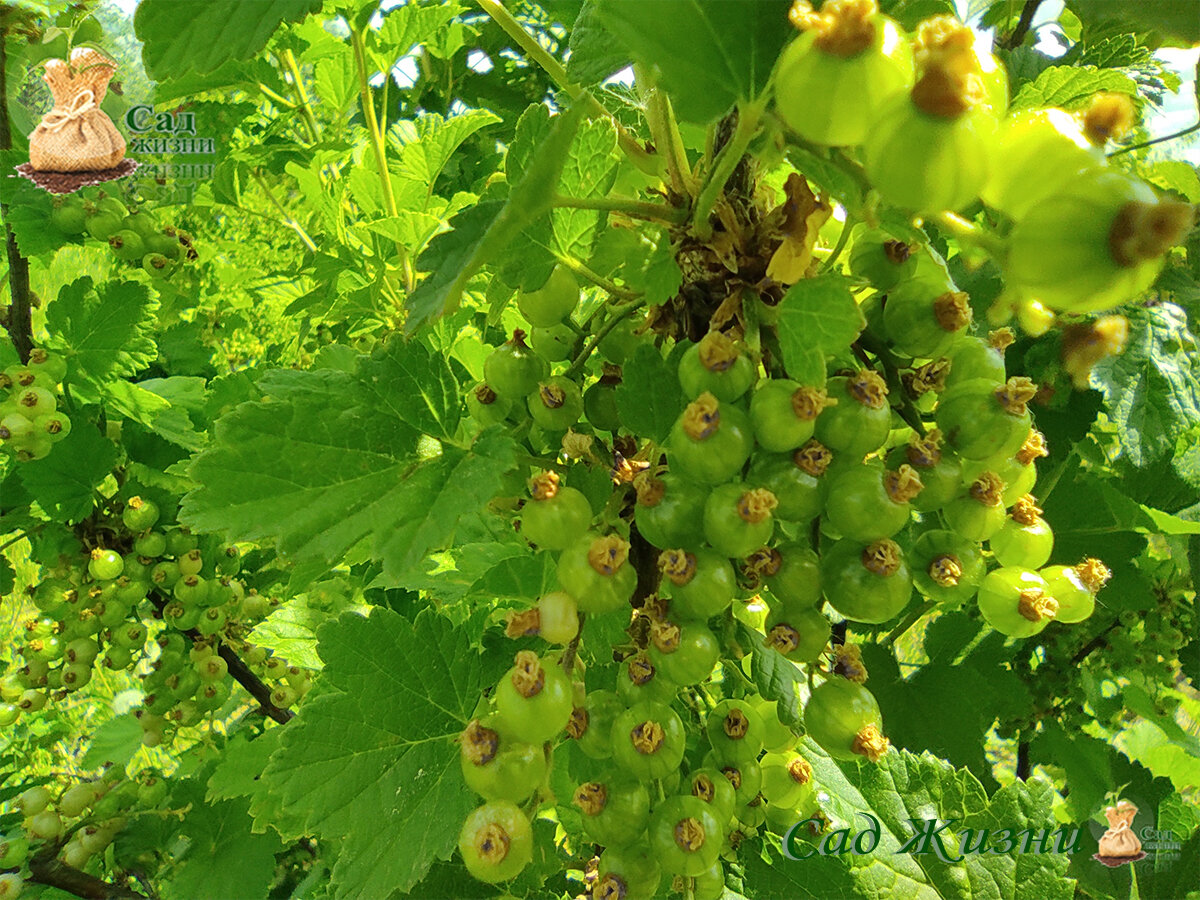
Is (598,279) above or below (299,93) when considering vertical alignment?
above

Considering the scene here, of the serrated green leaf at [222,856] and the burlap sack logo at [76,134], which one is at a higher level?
the burlap sack logo at [76,134]

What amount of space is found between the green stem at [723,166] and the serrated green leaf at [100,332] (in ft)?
3.85

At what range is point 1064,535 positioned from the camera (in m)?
1.08

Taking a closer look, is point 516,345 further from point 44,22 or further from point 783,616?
point 44,22

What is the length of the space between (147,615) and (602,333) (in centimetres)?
142

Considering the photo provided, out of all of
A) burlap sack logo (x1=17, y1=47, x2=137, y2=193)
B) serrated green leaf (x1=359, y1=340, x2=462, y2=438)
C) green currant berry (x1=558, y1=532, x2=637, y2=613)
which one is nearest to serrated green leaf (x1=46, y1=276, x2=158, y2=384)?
burlap sack logo (x1=17, y1=47, x2=137, y2=193)

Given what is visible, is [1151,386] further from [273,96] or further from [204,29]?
[273,96]

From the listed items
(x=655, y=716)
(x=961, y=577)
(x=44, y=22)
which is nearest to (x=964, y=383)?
(x=961, y=577)

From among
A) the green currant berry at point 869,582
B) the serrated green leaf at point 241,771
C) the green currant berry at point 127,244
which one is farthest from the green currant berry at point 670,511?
the green currant berry at point 127,244

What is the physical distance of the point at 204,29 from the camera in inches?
23.1

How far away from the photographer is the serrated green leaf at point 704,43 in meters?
0.44

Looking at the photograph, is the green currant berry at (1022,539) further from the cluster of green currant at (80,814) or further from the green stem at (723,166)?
the cluster of green currant at (80,814)

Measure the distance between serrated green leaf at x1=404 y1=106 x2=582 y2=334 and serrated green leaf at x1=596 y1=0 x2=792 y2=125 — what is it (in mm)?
56

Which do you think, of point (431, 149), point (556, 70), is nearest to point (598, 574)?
point (556, 70)
